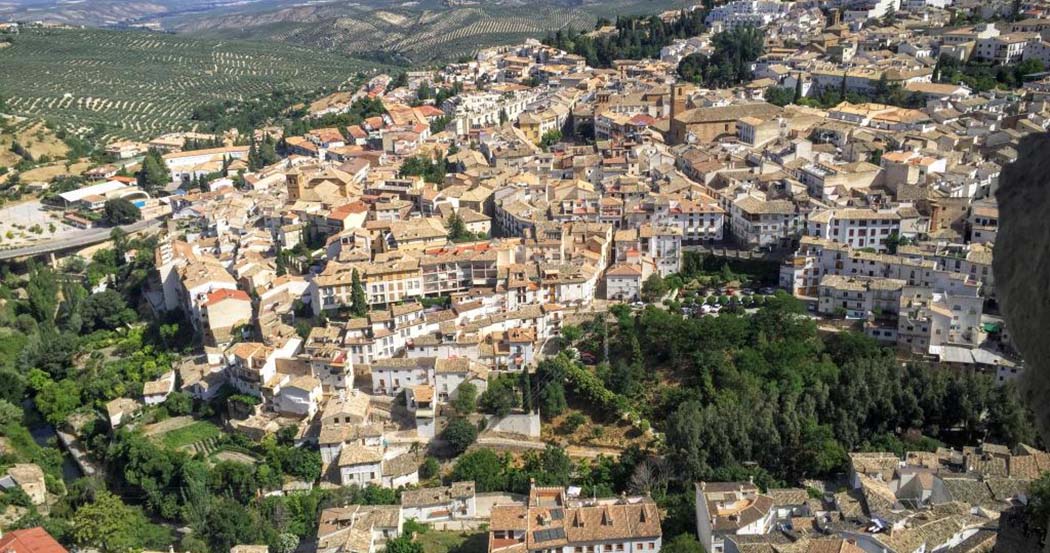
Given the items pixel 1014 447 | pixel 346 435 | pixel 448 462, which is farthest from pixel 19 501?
pixel 1014 447

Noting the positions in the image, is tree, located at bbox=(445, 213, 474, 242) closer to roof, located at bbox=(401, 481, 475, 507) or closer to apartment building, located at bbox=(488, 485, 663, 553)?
roof, located at bbox=(401, 481, 475, 507)

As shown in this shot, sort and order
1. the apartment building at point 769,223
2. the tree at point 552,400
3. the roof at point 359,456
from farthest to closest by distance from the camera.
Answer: the apartment building at point 769,223, the tree at point 552,400, the roof at point 359,456

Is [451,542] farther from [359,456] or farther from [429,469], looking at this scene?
[359,456]

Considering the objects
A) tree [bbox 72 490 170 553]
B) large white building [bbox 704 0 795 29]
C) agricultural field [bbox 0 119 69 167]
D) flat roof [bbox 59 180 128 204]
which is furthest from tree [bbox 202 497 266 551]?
large white building [bbox 704 0 795 29]

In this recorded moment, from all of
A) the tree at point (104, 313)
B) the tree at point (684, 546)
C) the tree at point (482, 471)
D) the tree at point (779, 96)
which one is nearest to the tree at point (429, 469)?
the tree at point (482, 471)

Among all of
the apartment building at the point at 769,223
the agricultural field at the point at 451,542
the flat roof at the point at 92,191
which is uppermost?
the apartment building at the point at 769,223

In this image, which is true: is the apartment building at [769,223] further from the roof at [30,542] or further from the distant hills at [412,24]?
the distant hills at [412,24]
